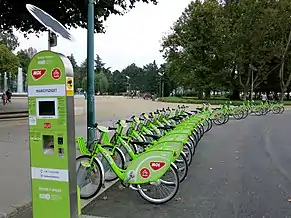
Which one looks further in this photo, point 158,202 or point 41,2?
point 41,2

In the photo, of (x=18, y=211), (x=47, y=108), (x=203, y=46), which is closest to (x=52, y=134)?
(x=47, y=108)

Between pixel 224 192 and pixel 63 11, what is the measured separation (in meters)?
16.2

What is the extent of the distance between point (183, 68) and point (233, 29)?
7317 millimetres

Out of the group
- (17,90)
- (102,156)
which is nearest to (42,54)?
(102,156)

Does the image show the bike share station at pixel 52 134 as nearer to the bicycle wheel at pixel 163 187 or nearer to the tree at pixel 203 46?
the bicycle wheel at pixel 163 187

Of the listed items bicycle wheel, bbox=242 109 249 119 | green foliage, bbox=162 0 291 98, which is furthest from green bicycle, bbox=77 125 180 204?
green foliage, bbox=162 0 291 98

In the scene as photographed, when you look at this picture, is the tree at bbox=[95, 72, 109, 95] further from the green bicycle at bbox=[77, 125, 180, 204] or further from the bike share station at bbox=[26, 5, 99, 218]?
the bike share station at bbox=[26, 5, 99, 218]

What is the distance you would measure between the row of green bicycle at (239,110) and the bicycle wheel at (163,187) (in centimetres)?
855

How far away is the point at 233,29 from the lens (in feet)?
126

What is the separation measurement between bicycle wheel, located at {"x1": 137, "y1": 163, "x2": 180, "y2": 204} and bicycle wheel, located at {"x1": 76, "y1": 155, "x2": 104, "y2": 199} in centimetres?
58

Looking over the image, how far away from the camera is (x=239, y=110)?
19219 mm

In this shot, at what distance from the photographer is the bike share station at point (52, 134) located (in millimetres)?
3396

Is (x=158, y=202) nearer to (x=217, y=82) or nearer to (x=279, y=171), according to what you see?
(x=279, y=171)

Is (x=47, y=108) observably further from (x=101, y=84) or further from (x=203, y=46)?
(x=101, y=84)
